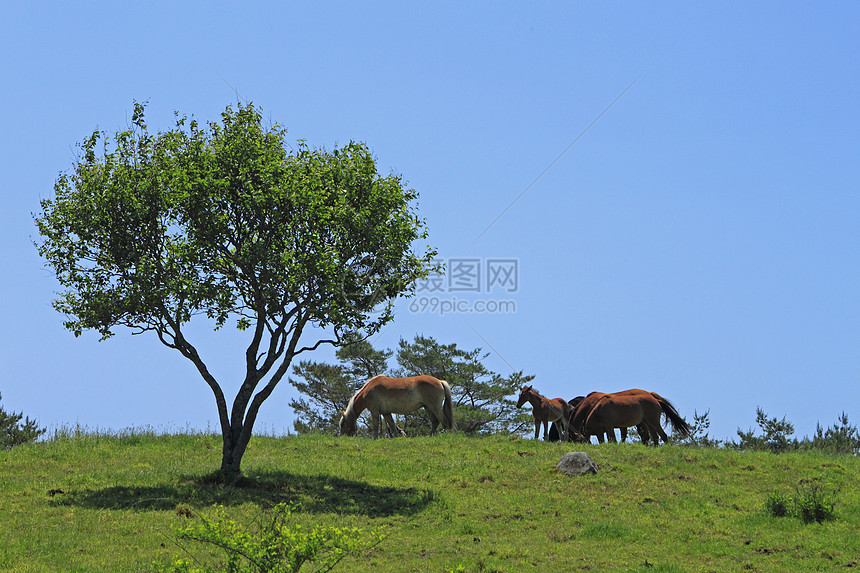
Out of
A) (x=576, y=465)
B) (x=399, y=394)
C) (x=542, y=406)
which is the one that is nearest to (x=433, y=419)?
(x=399, y=394)

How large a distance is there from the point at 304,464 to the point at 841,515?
1465 cm

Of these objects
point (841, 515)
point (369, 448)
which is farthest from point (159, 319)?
point (841, 515)

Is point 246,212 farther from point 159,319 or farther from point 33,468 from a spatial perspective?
point 33,468

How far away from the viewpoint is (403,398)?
92.3ft

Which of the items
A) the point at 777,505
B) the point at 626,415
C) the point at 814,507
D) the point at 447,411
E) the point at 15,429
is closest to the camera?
the point at 814,507

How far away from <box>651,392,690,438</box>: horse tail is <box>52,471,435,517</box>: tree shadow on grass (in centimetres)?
1122

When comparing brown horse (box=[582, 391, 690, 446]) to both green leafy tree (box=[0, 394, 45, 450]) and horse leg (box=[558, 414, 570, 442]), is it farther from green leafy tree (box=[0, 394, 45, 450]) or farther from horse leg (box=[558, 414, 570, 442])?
green leafy tree (box=[0, 394, 45, 450])

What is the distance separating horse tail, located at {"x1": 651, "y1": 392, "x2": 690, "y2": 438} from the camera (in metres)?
27.0

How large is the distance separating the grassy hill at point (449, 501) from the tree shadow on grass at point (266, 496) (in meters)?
0.06

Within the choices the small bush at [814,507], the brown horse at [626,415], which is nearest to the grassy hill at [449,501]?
the small bush at [814,507]

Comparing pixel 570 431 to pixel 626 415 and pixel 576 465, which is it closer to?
pixel 626 415

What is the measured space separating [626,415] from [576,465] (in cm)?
577

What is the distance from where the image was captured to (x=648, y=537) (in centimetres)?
1611

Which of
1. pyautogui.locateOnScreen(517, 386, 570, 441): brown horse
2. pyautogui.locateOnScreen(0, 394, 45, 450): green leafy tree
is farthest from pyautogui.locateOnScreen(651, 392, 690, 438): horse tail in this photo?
pyautogui.locateOnScreen(0, 394, 45, 450): green leafy tree
